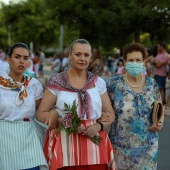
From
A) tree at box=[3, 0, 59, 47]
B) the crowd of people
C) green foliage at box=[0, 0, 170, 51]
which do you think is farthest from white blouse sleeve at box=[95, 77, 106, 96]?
tree at box=[3, 0, 59, 47]

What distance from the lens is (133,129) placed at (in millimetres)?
4410

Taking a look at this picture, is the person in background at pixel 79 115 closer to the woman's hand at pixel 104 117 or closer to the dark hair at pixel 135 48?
the woman's hand at pixel 104 117

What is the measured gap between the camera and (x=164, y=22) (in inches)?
680

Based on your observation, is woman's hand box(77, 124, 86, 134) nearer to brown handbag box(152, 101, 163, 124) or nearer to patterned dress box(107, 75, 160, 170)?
patterned dress box(107, 75, 160, 170)

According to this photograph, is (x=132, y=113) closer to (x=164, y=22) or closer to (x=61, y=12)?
(x=164, y=22)

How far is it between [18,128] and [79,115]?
569 mm

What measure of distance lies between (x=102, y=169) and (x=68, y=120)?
630mm

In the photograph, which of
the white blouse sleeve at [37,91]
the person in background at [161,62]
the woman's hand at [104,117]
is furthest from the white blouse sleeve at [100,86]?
the person in background at [161,62]

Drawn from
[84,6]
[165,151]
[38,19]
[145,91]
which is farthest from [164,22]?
[38,19]

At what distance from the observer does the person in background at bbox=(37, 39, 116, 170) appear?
13.1 ft

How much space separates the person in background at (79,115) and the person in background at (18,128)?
128 millimetres

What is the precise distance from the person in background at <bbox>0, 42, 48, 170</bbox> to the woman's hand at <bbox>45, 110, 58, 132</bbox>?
266mm

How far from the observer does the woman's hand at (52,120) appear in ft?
12.7

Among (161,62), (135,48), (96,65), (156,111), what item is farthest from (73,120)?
(161,62)
